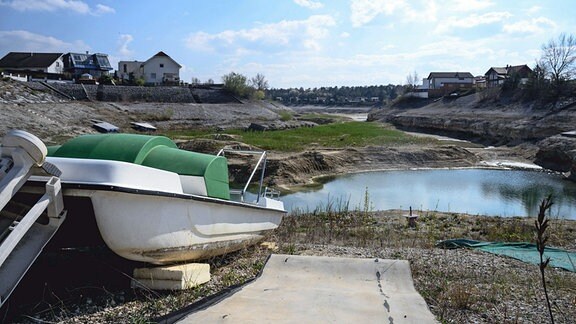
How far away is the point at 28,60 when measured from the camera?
68812 mm

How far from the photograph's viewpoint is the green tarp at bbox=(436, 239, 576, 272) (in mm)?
9423

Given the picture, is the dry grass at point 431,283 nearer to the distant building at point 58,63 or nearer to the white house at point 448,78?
the distant building at point 58,63

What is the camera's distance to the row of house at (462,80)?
7656cm

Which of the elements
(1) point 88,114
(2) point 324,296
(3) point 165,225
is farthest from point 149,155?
(1) point 88,114

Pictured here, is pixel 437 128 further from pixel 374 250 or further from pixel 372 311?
pixel 372 311

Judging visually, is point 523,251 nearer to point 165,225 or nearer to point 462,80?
point 165,225

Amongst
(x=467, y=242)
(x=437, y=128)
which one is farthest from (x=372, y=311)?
(x=437, y=128)

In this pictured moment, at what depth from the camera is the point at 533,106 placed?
5269 centimetres

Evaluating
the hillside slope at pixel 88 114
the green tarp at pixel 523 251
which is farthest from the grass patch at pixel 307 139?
the green tarp at pixel 523 251

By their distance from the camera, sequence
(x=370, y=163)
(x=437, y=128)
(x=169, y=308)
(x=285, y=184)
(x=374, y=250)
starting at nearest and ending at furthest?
1. (x=169, y=308)
2. (x=374, y=250)
3. (x=285, y=184)
4. (x=370, y=163)
5. (x=437, y=128)

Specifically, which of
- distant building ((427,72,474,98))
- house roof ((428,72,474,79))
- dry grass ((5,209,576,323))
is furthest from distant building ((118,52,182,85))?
dry grass ((5,209,576,323))

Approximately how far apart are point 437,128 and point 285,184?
126ft

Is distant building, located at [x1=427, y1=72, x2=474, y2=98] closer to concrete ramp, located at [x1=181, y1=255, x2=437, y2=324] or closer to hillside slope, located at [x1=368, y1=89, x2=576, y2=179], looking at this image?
Result: hillside slope, located at [x1=368, y1=89, x2=576, y2=179]

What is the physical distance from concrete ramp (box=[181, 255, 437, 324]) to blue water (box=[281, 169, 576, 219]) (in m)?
12.3
